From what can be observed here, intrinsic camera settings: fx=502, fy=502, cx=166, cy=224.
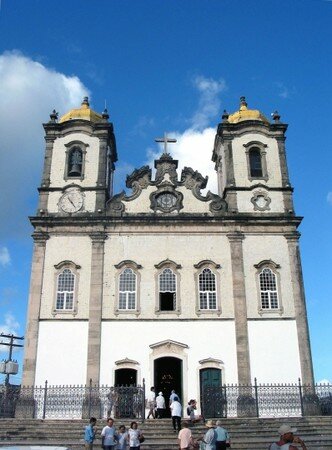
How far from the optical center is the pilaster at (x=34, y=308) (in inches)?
882

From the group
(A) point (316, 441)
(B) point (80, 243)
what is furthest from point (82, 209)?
(A) point (316, 441)

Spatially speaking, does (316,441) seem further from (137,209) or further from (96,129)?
(96,129)

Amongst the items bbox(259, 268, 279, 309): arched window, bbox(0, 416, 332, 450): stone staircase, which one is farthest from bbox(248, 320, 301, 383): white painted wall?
bbox(0, 416, 332, 450): stone staircase

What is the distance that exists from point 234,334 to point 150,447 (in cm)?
826

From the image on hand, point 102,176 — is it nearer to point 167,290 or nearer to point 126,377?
point 167,290

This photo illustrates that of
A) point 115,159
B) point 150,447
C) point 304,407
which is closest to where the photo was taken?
point 150,447

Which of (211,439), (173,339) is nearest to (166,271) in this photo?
(173,339)

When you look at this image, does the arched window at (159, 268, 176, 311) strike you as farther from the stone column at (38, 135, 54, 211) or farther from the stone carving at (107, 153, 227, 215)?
the stone column at (38, 135, 54, 211)

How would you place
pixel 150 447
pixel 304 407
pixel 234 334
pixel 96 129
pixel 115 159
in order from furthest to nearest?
pixel 115 159 → pixel 96 129 → pixel 234 334 → pixel 304 407 → pixel 150 447

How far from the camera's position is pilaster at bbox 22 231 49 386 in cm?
2239

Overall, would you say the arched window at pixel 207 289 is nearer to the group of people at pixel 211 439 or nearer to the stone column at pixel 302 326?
the stone column at pixel 302 326

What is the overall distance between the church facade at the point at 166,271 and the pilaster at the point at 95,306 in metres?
0.05

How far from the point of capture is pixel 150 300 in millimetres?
24000

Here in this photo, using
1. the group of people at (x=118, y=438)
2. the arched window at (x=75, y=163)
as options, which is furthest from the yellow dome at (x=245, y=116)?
the group of people at (x=118, y=438)
